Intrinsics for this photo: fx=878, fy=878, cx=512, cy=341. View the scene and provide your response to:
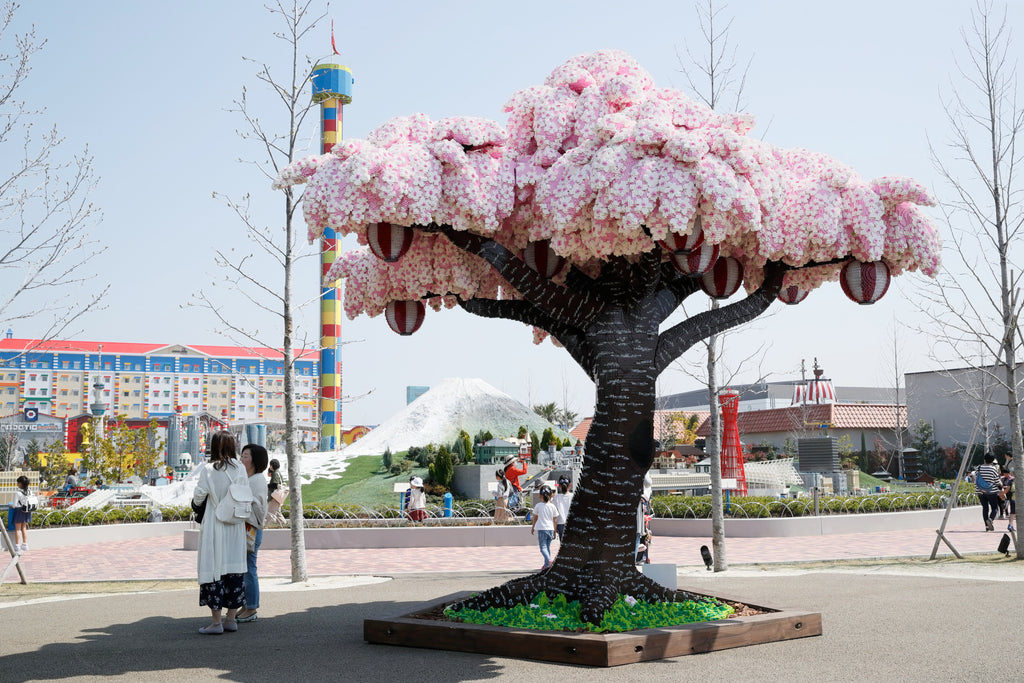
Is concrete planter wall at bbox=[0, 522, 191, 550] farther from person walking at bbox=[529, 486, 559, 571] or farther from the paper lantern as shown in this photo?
the paper lantern

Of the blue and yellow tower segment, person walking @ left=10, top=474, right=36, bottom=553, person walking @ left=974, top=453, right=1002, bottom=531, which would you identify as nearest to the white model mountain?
the blue and yellow tower segment

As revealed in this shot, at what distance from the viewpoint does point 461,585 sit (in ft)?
37.6

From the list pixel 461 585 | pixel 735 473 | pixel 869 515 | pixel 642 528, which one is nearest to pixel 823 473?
pixel 735 473

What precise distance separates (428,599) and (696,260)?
17.2 feet

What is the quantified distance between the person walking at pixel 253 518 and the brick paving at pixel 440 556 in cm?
483

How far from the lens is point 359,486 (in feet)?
98.2

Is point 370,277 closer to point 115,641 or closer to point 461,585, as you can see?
point 115,641

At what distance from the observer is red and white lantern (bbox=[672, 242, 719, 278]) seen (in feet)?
22.8

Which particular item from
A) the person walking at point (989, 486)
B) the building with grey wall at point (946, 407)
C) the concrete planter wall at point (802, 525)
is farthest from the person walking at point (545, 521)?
the building with grey wall at point (946, 407)

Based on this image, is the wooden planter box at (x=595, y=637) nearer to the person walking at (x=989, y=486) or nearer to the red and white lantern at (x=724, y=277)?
the red and white lantern at (x=724, y=277)

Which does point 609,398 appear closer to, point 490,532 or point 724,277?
point 724,277

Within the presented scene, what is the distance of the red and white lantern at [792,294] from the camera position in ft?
29.0

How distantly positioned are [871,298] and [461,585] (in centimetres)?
638

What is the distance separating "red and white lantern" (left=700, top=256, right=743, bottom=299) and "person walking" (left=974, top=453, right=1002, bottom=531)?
1189cm
